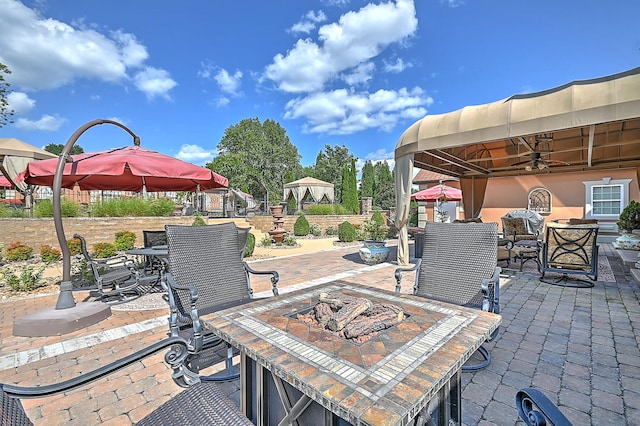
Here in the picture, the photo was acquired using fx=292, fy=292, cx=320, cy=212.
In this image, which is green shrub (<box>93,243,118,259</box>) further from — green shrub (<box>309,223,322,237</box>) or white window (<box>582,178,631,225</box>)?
white window (<box>582,178,631,225</box>)

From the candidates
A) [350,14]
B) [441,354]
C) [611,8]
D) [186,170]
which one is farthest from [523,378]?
[350,14]

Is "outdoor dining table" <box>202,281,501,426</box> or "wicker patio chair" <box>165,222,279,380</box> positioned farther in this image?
"wicker patio chair" <box>165,222,279,380</box>

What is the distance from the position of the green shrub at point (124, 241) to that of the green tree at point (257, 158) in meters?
12.2

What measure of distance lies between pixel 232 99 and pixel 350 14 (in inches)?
546

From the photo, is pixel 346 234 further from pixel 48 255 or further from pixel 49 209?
pixel 49 209

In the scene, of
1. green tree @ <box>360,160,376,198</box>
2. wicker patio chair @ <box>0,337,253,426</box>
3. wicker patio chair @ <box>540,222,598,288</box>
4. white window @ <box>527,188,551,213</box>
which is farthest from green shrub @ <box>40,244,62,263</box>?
green tree @ <box>360,160,376,198</box>

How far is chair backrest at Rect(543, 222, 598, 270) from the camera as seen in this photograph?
15.4 ft

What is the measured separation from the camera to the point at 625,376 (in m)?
2.20

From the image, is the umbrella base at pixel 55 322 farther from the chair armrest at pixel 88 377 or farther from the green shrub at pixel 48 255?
the green shrub at pixel 48 255

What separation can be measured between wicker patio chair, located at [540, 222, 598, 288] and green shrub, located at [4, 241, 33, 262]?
447 inches

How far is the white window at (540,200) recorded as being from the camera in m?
11.0

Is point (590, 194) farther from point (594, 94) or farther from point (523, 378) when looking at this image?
point (523, 378)

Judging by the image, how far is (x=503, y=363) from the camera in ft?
7.93

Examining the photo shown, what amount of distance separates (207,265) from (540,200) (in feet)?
41.8
